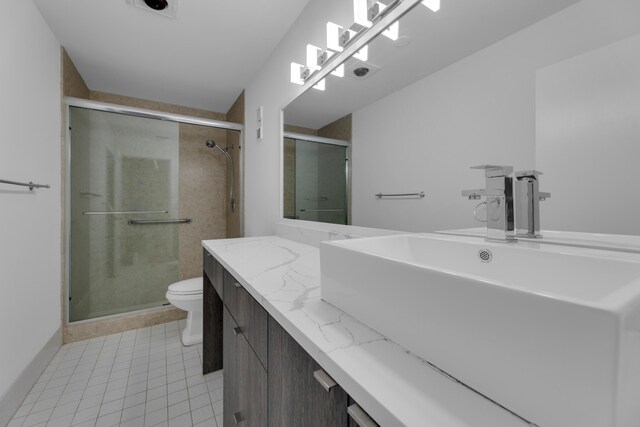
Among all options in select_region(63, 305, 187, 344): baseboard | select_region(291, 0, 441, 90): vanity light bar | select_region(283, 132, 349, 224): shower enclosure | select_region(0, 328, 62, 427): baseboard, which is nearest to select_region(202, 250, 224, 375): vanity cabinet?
select_region(283, 132, 349, 224): shower enclosure

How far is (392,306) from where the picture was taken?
18.5 inches

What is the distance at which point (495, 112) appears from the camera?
74 centimetres

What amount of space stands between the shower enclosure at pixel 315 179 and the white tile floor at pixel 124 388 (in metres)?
1.13

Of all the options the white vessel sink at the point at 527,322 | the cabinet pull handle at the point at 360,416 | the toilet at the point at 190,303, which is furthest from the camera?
the toilet at the point at 190,303

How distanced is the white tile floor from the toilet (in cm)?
8

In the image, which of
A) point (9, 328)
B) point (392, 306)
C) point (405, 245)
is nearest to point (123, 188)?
point (9, 328)

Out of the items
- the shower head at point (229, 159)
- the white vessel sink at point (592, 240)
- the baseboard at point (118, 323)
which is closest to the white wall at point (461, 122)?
the white vessel sink at point (592, 240)

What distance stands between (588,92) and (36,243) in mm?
2529

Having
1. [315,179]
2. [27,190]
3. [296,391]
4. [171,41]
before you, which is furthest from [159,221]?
[296,391]

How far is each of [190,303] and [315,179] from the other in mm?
1336

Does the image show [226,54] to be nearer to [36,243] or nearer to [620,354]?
[36,243]

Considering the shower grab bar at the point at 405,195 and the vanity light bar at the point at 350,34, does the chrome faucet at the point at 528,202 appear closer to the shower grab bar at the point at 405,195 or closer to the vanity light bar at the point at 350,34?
the shower grab bar at the point at 405,195

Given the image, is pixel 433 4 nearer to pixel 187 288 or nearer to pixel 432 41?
pixel 432 41

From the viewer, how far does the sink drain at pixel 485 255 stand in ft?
2.16
